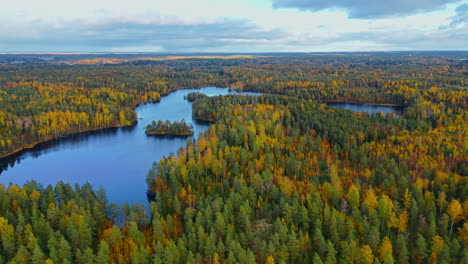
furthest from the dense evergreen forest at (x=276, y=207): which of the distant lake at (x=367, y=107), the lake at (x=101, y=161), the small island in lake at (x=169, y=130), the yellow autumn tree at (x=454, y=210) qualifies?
the distant lake at (x=367, y=107)

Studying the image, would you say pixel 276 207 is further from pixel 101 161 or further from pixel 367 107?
pixel 367 107

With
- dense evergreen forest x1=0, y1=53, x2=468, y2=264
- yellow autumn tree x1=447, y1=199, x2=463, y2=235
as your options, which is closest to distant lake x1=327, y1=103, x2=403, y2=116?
dense evergreen forest x1=0, y1=53, x2=468, y2=264

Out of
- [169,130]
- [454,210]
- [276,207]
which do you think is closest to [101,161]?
[169,130]

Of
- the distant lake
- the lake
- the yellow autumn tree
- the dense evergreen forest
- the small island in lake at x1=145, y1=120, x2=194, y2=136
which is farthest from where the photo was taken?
the distant lake

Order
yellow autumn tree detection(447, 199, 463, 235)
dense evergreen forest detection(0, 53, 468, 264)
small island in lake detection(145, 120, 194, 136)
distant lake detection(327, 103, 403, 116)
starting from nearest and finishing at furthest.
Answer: dense evergreen forest detection(0, 53, 468, 264), yellow autumn tree detection(447, 199, 463, 235), small island in lake detection(145, 120, 194, 136), distant lake detection(327, 103, 403, 116)

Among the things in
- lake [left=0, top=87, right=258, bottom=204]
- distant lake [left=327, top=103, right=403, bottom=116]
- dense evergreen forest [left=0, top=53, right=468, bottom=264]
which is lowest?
lake [left=0, top=87, right=258, bottom=204]

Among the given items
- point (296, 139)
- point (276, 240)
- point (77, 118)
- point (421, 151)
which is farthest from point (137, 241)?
point (77, 118)

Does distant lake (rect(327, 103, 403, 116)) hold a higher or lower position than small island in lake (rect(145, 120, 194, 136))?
higher

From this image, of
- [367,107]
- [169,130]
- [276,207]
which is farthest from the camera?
[367,107]

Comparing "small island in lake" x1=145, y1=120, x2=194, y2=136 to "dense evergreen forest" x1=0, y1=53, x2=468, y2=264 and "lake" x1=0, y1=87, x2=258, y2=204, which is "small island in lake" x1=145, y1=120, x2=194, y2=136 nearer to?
"lake" x1=0, y1=87, x2=258, y2=204
